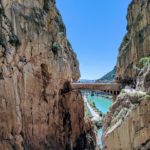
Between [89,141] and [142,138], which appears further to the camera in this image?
[89,141]

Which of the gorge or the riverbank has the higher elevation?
the gorge

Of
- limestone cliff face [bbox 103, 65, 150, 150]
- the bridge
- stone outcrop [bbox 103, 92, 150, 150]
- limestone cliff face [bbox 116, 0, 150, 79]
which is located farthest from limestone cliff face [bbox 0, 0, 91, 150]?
stone outcrop [bbox 103, 92, 150, 150]

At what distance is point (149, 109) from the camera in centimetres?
1900

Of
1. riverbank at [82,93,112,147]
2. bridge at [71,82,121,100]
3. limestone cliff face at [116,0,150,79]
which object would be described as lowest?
riverbank at [82,93,112,147]

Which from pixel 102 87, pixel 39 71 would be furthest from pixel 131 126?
pixel 102 87

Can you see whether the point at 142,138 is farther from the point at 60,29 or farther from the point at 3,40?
the point at 60,29

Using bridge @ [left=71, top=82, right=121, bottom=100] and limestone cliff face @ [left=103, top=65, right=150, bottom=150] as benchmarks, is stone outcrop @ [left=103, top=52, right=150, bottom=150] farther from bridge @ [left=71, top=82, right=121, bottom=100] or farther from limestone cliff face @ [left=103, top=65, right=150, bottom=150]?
bridge @ [left=71, top=82, right=121, bottom=100]

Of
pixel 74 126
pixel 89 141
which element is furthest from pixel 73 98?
pixel 89 141

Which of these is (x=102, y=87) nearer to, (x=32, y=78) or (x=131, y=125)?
(x=32, y=78)

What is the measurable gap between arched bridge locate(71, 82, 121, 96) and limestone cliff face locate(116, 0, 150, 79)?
12.9 ft

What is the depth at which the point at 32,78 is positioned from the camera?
4747 centimetres

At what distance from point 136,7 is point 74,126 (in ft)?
81.1

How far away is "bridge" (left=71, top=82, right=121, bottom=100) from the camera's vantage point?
49.8 meters

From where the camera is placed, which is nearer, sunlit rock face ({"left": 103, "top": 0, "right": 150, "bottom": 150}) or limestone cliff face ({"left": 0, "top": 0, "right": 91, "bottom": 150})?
sunlit rock face ({"left": 103, "top": 0, "right": 150, "bottom": 150})
